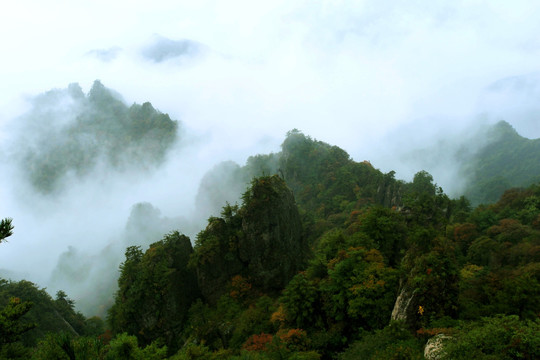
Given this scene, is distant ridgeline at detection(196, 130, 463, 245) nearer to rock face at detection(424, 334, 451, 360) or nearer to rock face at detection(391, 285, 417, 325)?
rock face at detection(391, 285, 417, 325)

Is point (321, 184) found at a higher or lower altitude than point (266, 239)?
higher

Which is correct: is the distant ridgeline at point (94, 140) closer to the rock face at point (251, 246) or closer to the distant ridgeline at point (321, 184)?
the distant ridgeline at point (321, 184)

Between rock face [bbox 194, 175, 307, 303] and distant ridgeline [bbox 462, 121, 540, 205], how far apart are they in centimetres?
7016

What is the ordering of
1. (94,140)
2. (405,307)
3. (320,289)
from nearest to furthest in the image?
1. (405,307)
2. (320,289)
3. (94,140)

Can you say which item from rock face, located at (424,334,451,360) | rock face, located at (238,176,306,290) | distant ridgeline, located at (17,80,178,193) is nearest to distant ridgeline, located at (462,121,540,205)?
rock face, located at (238,176,306,290)

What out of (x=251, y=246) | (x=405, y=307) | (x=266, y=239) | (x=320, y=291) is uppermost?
(x=266, y=239)

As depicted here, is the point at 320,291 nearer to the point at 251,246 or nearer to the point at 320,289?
the point at 320,289

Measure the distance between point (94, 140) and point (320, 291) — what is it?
479 ft

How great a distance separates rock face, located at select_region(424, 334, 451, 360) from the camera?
45.7ft

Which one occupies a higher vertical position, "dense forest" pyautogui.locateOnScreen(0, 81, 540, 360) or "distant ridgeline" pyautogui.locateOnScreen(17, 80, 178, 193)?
"distant ridgeline" pyautogui.locateOnScreen(17, 80, 178, 193)

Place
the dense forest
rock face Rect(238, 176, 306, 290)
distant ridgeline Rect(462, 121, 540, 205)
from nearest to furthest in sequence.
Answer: the dense forest → rock face Rect(238, 176, 306, 290) → distant ridgeline Rect(462, 121, 540, 205)

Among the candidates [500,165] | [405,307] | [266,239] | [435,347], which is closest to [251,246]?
[266,239]

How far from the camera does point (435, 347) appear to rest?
14.6 meters

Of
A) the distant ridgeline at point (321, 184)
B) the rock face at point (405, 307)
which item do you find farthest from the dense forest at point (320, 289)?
the distant ridgeline at point (321, 184)
